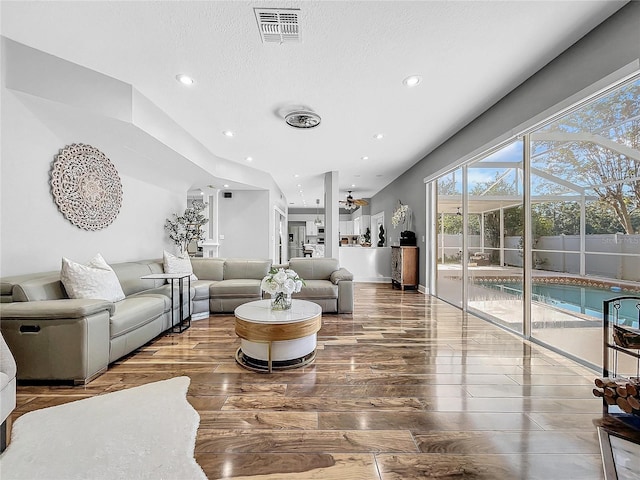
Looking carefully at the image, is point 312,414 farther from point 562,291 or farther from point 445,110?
point 445,110

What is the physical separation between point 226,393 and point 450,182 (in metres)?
4.89

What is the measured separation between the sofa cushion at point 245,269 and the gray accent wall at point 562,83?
3.55 m

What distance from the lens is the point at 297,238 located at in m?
13.8

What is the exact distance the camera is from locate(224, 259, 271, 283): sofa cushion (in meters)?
4.89

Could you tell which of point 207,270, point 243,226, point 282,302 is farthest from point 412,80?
point 243,226

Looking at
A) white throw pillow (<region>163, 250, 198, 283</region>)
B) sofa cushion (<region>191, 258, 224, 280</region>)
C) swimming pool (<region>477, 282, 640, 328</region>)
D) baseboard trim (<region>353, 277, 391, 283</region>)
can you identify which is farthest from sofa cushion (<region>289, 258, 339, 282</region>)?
baseboard trim (<region>353, 277, 391, 283</region>)

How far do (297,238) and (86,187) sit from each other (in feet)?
34.4

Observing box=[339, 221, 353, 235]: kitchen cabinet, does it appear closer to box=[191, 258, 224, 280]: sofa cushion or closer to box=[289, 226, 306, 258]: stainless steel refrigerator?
box=[289, 226, 306, 258]: stainless steel refrigerator

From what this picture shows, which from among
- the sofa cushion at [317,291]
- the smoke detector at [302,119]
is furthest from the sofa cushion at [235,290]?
the smoke detector at [302,119]

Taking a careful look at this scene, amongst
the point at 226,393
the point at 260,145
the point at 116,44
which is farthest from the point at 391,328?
the point at 116,44

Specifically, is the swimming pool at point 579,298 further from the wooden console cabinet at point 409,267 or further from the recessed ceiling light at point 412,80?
the wooden console cabinet at point 409,267

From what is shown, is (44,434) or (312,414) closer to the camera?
(44,434)

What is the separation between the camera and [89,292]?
274 centimetres

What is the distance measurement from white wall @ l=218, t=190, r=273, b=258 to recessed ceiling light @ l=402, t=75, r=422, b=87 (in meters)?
5.05
